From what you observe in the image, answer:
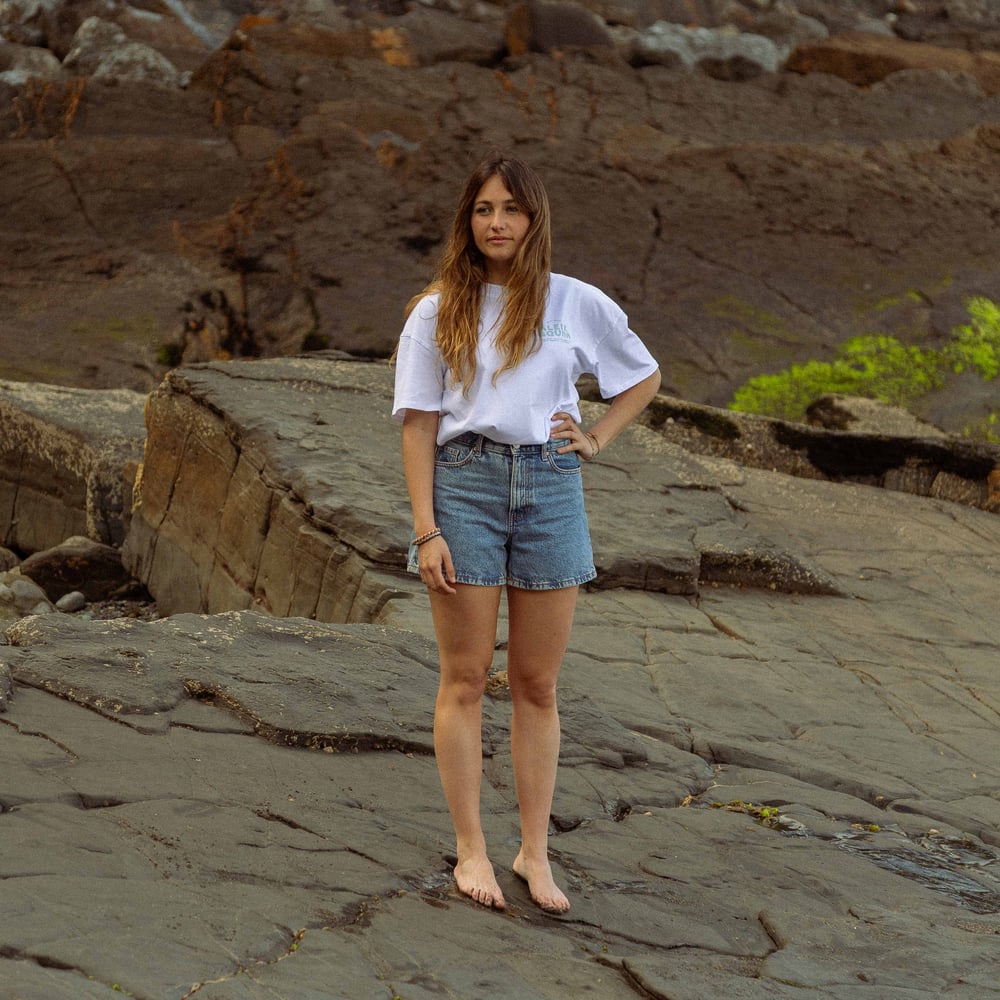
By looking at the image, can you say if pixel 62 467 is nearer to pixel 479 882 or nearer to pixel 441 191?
pixel 441 191

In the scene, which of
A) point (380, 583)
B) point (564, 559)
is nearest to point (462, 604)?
point (564, 559)

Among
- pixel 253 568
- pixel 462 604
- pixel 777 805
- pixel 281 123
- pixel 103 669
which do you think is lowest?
pixel 253 568

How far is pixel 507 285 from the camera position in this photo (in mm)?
2979

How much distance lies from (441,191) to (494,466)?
11.0 m

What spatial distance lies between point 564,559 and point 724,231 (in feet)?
37.3

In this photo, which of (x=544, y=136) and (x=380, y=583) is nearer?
(x=380, y=583)

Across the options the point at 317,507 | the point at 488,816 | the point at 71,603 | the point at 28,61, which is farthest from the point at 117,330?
the point at 488,816

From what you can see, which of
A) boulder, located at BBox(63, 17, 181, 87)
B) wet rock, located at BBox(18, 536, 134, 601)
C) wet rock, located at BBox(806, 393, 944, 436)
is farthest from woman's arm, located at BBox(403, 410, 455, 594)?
boulder, located at BBox(63, 17, 181, 87)

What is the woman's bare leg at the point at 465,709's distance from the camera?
2.93 m

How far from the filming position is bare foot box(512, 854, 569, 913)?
2.95 m

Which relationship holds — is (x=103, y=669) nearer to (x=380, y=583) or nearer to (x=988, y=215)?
(x=380, y=583)

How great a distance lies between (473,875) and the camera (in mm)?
2934

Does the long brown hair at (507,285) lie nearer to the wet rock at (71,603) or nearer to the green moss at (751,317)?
the wet rock at (71,603)

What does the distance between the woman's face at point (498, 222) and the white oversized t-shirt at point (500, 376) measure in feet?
0.30
